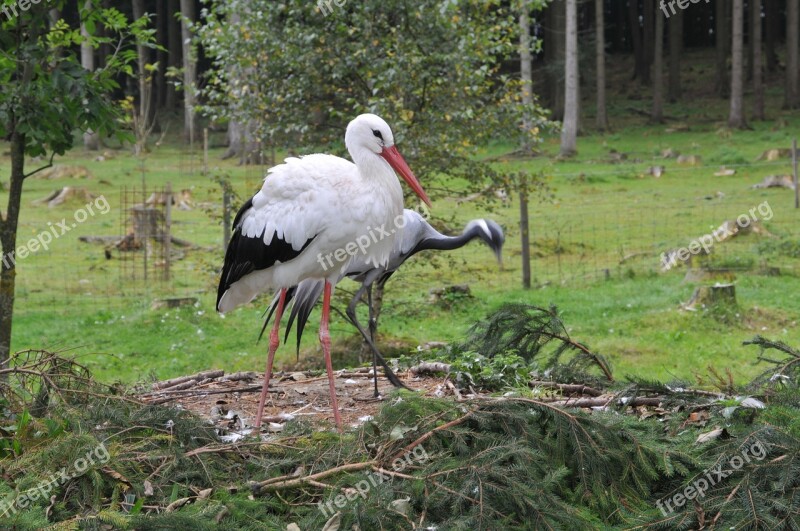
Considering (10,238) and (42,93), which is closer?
(42,93)

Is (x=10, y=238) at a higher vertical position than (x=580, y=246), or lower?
higher

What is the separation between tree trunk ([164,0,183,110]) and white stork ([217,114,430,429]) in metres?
35.8

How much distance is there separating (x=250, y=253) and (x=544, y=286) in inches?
321

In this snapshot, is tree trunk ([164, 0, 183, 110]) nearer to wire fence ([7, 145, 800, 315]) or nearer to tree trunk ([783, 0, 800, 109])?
wire fence ([7, 145, 800, 315])

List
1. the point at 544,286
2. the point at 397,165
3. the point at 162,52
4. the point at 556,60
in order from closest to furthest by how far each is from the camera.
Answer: the point at 397,165, the point at 544,286, the point at 556,60, the point at 162,52

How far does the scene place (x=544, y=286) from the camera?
1388cm

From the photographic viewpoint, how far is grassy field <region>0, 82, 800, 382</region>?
426 inches

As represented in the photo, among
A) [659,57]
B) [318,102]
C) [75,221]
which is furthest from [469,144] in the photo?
[659,57]

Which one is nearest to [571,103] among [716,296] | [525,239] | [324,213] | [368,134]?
[525,239]

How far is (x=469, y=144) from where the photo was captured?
9.79m

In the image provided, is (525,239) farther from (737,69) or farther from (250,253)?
(737,69)

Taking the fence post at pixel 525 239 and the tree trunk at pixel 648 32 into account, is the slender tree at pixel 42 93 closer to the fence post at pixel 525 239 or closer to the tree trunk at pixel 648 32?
the fence post at pixel 525 239

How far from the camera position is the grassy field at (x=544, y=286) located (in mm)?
10812

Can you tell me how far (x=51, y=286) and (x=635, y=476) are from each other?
11.9 m
